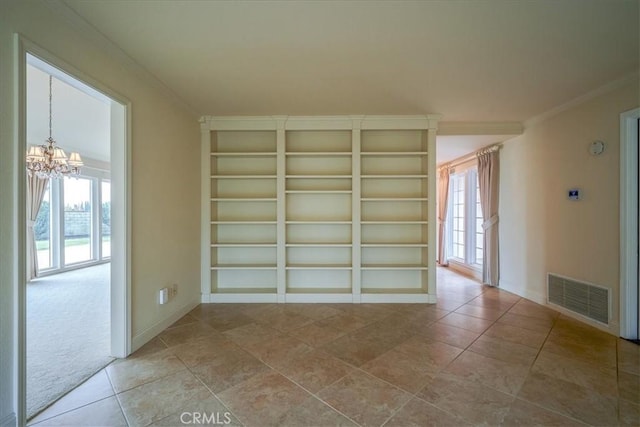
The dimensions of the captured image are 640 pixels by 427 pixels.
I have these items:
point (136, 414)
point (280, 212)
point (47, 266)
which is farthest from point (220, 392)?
point (47, 266)

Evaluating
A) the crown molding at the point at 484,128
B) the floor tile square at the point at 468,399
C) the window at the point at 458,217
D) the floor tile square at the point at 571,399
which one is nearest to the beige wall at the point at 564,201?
the crown molding at the point at 484,128

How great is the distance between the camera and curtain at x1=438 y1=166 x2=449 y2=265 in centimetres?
593

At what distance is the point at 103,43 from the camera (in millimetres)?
2008

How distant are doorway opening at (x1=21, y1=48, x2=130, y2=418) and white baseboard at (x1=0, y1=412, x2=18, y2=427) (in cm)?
9

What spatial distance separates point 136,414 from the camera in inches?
63.7

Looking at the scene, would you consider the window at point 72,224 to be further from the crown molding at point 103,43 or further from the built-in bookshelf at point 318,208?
the crown molding at point 103,43

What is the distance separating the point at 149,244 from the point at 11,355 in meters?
1.22

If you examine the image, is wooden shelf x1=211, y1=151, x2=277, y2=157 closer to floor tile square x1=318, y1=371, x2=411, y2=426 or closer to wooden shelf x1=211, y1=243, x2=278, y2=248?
wooden shelf x1=211, y1=243, x2=278, y2=248

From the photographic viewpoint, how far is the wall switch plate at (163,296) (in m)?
2.72

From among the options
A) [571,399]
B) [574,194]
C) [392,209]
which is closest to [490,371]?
[571,399]

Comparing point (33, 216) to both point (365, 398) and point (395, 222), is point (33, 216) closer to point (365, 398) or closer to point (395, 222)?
point (395, 222)

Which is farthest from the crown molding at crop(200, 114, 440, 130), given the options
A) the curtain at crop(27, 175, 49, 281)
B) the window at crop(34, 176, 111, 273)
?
the window at crop(34, 176, 111, 273)

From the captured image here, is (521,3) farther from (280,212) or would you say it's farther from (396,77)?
(280,212)

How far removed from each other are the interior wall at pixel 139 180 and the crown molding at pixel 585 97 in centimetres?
453
